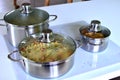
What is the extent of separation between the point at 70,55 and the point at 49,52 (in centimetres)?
8

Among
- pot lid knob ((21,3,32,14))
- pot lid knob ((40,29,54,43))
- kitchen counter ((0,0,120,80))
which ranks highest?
pot lid knob ((21,3,32,14))

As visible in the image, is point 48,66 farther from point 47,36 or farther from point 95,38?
point 95,38

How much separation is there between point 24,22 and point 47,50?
20 centimetres

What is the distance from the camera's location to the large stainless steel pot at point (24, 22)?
845 mm

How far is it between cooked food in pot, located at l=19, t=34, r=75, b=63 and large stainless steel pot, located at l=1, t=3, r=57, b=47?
0.06 m

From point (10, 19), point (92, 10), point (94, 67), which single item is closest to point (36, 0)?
point (92, 10)

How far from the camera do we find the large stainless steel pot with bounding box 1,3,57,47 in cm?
85

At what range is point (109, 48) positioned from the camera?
0.91 metres

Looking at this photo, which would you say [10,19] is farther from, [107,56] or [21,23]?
[107,56]

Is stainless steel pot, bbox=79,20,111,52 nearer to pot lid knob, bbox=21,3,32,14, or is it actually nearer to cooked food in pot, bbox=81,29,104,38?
cooked food in pot, bbox=81,29,104,38

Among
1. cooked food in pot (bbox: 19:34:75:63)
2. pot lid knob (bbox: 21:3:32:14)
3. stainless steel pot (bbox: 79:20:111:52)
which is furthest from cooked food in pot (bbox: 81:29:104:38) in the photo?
pot lid knob (bbox: 21:3:32:14)

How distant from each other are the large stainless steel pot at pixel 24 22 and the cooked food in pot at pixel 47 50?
0.06 m

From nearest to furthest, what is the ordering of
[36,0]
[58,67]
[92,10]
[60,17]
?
1. [58,67]
2. [60,17]
3. [92,10]
4. [36,0]

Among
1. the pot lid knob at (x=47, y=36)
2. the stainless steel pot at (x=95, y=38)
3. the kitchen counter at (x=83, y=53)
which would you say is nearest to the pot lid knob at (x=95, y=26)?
the stainless steel pot at (x=95, y=38)
